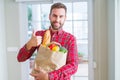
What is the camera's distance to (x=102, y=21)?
8.63ft

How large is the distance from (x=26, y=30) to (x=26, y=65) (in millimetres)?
515

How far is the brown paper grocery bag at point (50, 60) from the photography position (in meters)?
1.14

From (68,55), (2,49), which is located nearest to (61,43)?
(68,55)

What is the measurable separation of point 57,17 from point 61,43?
0.53 feet

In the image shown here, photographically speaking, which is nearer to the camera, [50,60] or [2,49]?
[50,60]

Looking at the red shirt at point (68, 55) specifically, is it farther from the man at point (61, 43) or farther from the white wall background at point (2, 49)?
the white wall background at point (2, 49)

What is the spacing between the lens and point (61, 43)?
1233 mm

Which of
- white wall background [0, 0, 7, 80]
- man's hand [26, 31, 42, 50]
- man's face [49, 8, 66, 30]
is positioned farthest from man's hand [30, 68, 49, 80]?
white wall background [0, 0, 7, 80]

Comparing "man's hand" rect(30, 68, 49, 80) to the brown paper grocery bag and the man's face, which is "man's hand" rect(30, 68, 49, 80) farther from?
the man's face

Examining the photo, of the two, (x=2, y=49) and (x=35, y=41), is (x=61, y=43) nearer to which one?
(x=35, y=41)

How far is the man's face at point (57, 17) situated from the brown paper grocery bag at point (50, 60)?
177mm

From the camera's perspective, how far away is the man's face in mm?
1229

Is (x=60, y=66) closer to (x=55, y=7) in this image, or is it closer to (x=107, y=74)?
(x=55, y=7)

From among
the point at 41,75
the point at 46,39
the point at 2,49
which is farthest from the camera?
the point at 2,49
